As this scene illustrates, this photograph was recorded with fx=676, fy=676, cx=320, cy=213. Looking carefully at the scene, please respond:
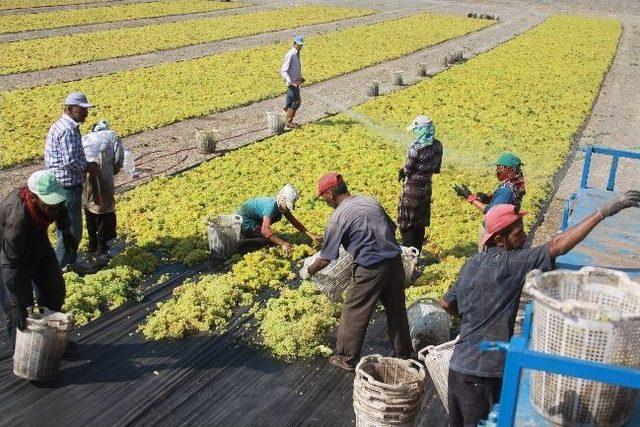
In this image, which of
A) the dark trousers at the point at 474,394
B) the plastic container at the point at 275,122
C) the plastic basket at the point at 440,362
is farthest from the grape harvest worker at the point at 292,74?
the dark trousers at the point at 474,394

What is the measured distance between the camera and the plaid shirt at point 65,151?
8.16 meters

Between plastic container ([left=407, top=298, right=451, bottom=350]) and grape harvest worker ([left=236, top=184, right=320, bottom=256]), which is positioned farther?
grape harvest worker ([left=236, top=184, right=320, bottom=256])

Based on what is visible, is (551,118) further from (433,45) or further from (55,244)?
(433,45)

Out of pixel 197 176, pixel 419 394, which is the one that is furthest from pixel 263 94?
pixel 419 394

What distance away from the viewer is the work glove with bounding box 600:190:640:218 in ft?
14.8

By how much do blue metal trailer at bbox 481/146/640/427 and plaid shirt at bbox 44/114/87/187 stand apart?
18.7ft

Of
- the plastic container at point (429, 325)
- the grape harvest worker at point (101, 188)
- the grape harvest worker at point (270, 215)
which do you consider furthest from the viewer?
the grape harvest worker at point (101, 188)

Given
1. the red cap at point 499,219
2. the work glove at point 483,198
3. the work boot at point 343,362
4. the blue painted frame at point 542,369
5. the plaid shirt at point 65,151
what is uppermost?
the red cap at point 499,219

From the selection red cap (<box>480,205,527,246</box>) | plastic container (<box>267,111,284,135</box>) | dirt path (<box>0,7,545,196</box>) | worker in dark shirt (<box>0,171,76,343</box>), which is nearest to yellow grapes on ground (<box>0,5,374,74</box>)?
dirt path (<box>0,7,545,196</box>)

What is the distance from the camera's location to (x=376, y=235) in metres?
6.39

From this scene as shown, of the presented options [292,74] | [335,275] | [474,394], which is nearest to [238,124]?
[292,74]

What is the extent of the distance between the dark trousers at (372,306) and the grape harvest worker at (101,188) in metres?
3.97

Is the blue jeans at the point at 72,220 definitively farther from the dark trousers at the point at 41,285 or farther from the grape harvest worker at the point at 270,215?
the grape harvest worker at the point at 270,215

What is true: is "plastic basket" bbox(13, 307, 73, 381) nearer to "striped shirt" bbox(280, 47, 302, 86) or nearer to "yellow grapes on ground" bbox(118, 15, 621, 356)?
"yellow grapes on ground" bbox(118, 15, 621, 356)
